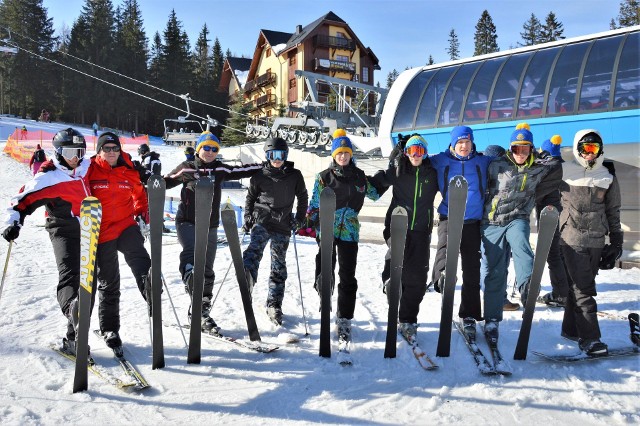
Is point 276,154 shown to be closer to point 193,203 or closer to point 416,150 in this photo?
point 193,203

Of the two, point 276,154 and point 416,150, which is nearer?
point 416,150

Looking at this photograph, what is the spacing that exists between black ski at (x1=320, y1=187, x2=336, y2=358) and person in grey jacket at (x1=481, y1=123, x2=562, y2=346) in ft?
4.18

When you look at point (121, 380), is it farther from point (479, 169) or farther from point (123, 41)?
point (123, 41)

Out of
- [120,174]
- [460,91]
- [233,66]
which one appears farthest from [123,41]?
[120,174]

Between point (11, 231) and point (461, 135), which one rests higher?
point (461, 135)

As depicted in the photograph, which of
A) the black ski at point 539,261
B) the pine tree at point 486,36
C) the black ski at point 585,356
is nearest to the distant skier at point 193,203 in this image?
the black ski at point 539,261

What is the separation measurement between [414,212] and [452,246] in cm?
47

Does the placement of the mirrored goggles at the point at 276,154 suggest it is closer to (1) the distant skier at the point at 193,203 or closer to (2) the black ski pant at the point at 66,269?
(1) the distant skier at the point at 193,203

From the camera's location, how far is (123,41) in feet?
166

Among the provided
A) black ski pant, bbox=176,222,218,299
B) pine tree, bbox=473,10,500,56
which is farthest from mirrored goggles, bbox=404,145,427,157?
pine tree, bbox=473,10,500,56

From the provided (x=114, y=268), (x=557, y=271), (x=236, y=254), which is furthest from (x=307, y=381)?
(x=557, y=271)

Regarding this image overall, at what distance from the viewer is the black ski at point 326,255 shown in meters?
3.42

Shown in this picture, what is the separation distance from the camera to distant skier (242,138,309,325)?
4047 millimetres

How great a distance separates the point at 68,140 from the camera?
130 inches
